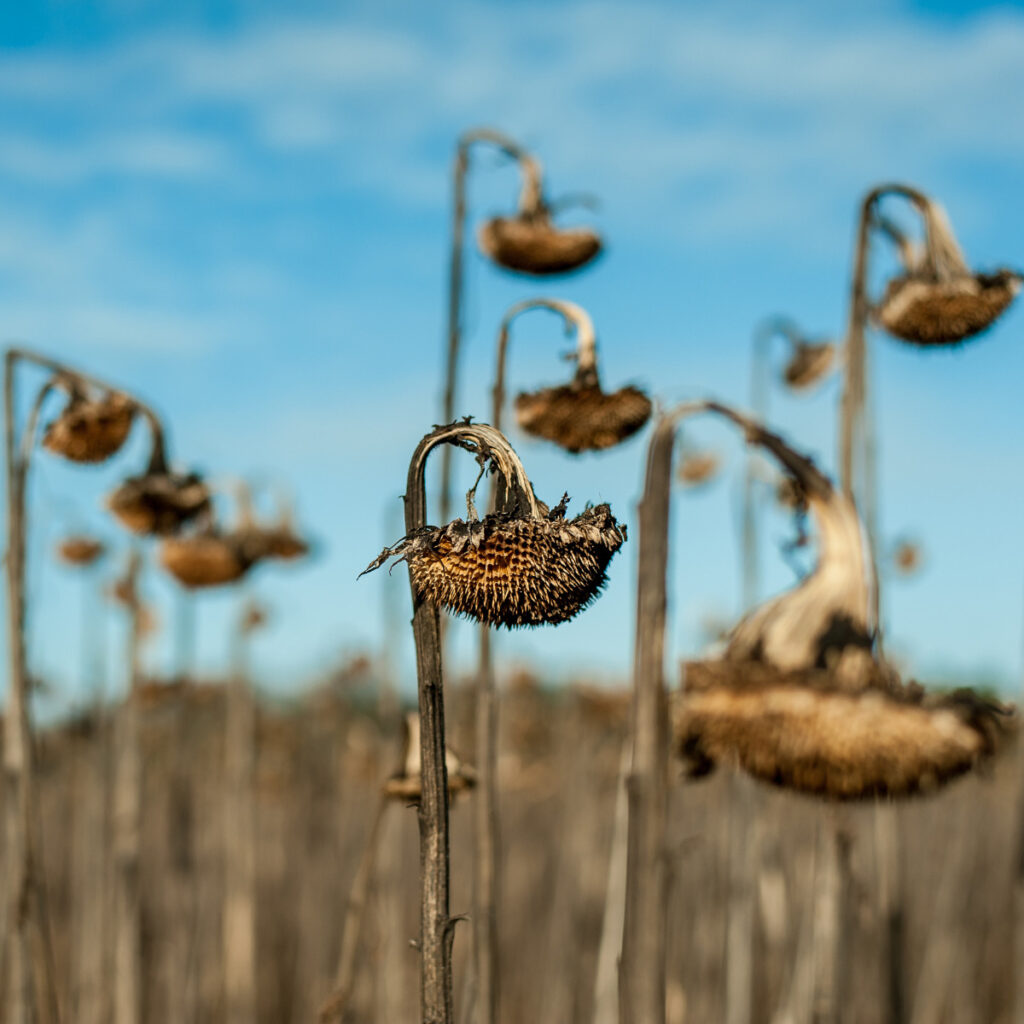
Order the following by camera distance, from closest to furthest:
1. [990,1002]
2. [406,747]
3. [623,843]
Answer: [406,747], [623,843], [990,1002]

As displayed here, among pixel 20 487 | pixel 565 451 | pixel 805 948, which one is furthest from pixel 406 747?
pixel 805 948

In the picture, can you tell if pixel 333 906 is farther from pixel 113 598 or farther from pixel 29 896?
pixel 29 896

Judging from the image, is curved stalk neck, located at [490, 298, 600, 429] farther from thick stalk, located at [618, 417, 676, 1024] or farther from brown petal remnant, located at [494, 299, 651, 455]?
thick stalk, located at [618, 417, 676, 1024]

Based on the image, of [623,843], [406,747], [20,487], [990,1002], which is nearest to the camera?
[406,747]

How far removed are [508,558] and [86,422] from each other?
60.9 inches

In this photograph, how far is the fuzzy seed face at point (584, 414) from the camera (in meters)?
1.92

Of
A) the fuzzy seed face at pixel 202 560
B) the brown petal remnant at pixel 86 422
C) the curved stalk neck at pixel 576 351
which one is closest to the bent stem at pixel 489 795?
the curved stalk neck at pixel 576 351

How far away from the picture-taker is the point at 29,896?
1.96 metres

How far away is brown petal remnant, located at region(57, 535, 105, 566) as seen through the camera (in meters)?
4.68

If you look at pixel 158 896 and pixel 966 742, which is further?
pixel 158 896

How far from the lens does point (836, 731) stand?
2.93ft

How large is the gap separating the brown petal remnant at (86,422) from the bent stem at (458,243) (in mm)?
704

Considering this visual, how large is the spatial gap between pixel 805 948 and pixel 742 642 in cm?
249

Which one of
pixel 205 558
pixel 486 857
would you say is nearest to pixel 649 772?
pixel 486 857
